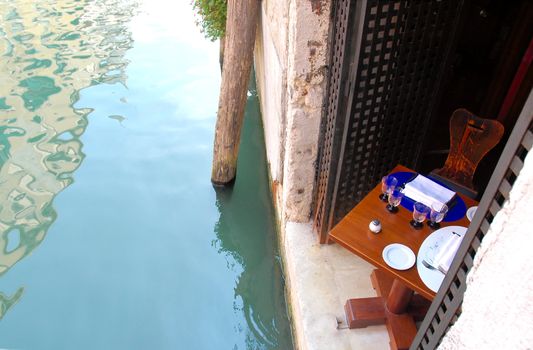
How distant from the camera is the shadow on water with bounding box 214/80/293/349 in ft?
9.06

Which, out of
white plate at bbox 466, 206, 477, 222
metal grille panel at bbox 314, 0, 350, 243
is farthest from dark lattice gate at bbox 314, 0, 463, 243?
white plate at bbox 466, 206, 477, 222

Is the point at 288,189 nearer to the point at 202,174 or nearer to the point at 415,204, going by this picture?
the point at 415,204

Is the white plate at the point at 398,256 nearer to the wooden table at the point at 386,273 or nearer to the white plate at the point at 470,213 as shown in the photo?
the wooden table at the point at 386,273

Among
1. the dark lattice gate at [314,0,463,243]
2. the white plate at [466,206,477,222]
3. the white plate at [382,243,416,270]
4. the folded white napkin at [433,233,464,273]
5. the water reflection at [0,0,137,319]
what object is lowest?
the water reflection at [0,0,137,319]

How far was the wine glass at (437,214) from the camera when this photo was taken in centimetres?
179

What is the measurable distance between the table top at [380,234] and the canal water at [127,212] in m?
1.18

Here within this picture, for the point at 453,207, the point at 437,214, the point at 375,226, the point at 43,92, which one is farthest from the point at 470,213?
the point at 43,92

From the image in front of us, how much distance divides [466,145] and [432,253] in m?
0.85

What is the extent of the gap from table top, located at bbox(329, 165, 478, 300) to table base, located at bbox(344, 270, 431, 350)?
297 mm

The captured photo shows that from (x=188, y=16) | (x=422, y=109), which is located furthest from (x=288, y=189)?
(x=188, y=16)

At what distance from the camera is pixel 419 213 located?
1795 mm

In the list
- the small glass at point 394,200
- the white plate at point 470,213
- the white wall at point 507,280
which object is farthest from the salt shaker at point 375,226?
the white wall at point 507,280

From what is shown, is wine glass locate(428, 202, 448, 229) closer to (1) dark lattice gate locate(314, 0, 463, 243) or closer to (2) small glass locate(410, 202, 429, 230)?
(2) small glass locate(410, 202, 429, 230)

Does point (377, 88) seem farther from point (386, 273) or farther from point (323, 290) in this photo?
point (323, 290)
